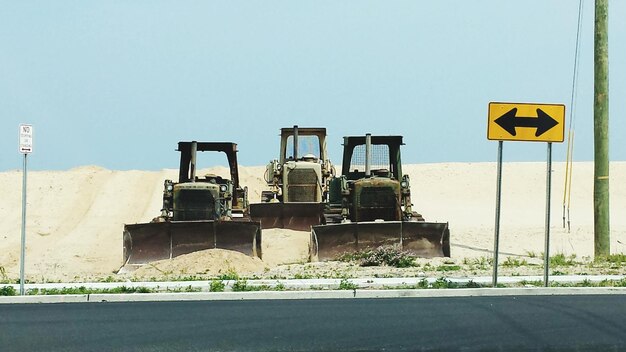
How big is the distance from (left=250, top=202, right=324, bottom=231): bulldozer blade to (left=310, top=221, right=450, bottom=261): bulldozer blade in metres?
6.45

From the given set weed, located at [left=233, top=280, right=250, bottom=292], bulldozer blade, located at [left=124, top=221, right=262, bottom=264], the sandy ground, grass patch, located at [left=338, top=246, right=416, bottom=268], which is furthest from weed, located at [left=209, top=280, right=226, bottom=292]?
bulldozer blade, located at [left=124, top=221, right=262, bottom=264]

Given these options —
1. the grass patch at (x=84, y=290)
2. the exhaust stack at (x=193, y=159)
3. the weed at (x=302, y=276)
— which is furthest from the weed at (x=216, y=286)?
the exhaust stack at (x=193, y=159)

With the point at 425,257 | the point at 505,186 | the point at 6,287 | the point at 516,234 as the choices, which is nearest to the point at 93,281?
the point at 6,287

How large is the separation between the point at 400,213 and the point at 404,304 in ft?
31.8

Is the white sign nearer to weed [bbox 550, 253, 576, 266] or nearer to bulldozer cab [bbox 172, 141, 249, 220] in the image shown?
bulldozer cab [bbox 172, 141, 249, 220]

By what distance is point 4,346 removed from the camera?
A: 1083 centimetres

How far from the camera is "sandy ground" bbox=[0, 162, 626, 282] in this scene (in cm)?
2522

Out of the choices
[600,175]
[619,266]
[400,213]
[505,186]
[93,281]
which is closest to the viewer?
[93,281]

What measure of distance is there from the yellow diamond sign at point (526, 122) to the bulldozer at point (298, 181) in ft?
43.4

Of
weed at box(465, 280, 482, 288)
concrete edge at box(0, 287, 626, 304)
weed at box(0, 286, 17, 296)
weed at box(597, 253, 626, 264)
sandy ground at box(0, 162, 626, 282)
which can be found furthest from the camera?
sandy ground at box(0, 162, 626, 282)

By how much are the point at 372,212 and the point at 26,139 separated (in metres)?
10.2

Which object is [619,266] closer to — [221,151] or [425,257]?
[425,257]

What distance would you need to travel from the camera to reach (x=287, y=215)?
29875 mm

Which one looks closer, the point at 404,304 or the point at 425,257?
the point at 404,304
